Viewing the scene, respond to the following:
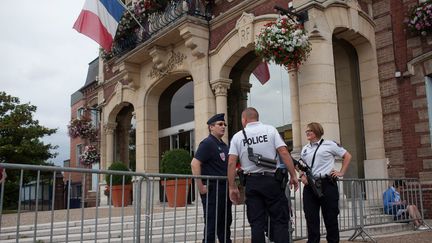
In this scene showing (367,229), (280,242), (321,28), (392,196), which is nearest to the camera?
(280,242)

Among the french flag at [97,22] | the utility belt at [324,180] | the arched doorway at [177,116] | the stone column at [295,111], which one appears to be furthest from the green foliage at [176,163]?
the utility belt at [324,180]

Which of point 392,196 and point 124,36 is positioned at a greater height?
point 124,36

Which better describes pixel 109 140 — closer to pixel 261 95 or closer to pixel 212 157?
pixel 261 95

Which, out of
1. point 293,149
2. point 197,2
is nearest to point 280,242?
point 293,149

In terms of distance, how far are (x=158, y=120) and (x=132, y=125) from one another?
3.14m

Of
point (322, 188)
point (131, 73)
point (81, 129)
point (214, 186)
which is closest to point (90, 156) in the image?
point (81, 129)

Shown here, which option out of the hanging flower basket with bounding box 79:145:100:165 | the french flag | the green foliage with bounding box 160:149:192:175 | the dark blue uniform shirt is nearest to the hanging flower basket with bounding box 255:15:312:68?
the green foliage with bounding box 160:149:192:175

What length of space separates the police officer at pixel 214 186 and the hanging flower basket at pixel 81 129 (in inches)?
643

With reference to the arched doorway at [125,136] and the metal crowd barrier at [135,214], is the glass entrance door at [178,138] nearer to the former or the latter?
the arched doorway at [125,136]

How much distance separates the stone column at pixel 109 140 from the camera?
62.9 ft

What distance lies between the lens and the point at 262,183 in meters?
5.25

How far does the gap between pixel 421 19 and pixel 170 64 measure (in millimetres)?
7717

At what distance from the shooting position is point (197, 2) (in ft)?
45.4

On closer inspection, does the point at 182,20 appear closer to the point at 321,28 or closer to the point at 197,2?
the point at 197,2
